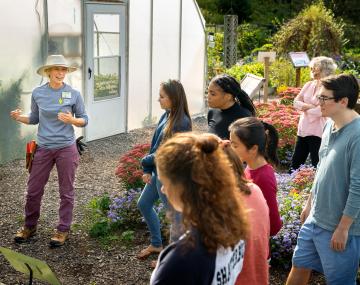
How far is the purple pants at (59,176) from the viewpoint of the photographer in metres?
4.75

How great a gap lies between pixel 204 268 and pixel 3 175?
5.82m

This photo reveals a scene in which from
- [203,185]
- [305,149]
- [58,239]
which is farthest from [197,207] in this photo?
[305,149]

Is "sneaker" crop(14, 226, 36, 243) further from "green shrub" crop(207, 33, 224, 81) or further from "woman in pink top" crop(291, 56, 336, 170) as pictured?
"green shrub" crop(207, 33, 224, 81)

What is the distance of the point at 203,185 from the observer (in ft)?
5.99

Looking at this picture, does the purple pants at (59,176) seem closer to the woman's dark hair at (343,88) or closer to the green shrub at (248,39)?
the woman's dark hair at (343,88)

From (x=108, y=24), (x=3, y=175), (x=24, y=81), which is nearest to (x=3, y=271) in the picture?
(x=3, y=175)

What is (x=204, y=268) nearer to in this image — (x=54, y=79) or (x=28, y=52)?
(x=54, y=79)

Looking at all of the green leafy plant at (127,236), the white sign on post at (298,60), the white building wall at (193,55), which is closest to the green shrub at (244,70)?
the white building wall at (193,55)

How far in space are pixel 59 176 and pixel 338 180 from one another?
2.66 m

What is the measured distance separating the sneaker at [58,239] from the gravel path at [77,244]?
0.05 metres

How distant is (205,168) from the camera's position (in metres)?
1.84

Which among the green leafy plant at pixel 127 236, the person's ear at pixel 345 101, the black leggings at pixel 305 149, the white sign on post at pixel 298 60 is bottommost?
the green leafy plant at pixel 127 236

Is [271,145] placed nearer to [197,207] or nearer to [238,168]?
[238,168]

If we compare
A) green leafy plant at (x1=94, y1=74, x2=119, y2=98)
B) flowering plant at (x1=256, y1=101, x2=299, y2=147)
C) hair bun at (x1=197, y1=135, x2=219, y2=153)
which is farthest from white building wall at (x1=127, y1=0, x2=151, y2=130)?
hair bun at (x1=197, y1=135, x2=219, y2=153)
